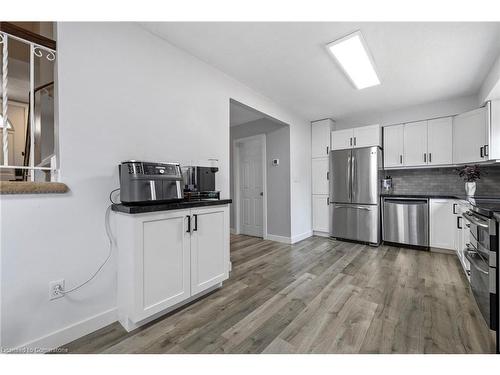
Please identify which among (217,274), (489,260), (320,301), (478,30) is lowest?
(320,301)

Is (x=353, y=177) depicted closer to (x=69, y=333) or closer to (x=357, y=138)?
(x=357, y=138)

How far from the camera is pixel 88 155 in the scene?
5.34 feet

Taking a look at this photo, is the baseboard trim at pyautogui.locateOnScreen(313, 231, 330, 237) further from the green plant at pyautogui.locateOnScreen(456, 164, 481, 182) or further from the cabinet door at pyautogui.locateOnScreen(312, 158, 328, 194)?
the green plant at pyautogui.locateOnScreen(456, 164, 481, 182)

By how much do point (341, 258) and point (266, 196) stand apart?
1.82 m

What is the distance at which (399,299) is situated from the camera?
81.2 inches

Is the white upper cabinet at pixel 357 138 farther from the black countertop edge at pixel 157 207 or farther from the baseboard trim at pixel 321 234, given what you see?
the black countertop edge at pixel 157 207

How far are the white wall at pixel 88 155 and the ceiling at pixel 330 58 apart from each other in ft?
1.37

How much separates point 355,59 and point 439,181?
2866 mm

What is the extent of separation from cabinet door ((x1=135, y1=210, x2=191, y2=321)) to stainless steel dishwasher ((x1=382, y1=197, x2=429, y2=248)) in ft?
11.6

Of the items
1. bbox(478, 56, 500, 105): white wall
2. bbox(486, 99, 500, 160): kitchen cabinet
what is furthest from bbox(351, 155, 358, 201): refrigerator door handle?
bbox(478, 56, 500, 105): white wall

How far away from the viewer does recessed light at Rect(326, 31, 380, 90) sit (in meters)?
2.10

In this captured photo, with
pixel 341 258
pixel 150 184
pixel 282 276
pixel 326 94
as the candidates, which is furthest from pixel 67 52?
pixel 341 258

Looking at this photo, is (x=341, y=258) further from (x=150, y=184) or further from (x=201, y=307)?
(x=150, y=184)

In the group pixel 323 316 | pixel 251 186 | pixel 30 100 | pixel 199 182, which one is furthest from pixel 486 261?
pixel 251 186
